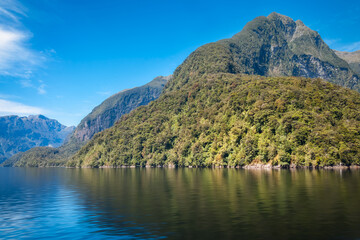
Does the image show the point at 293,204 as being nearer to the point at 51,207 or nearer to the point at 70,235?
the point at 70,235

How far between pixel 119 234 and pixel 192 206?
15.8 m

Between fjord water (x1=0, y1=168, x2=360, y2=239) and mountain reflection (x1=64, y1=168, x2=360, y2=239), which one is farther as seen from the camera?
fjord water (x1=0, y1=168, x2=360, y2=239)

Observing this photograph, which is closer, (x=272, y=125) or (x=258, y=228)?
(x=258, y=228)

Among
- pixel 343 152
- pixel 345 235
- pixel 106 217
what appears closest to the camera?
pixel 345 235

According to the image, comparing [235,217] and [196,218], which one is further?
[196,218]

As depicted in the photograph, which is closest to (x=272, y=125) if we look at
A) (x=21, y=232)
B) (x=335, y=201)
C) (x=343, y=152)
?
(x=343, y=152)

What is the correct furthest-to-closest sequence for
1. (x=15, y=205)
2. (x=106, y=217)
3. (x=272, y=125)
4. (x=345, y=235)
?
(x=272, y=125), (x=15, y=205), (x=106, y=217), (x=345, y=235)

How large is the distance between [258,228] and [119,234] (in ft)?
47.0

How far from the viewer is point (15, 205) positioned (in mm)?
49469

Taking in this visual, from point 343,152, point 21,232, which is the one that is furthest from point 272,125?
point 21,232

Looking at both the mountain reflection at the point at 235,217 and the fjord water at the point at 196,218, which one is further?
the fjord water at the point at 196,218

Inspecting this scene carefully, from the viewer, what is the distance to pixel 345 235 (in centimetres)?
2436

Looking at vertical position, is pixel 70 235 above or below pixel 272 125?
below

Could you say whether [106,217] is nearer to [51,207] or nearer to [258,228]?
[51,207]
